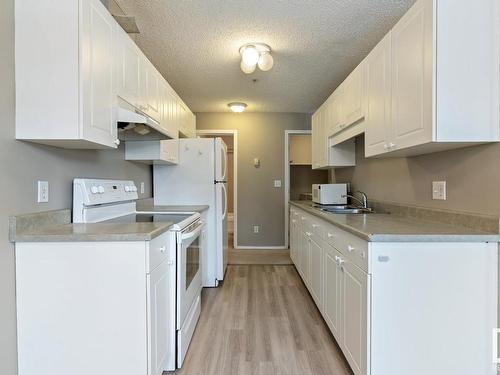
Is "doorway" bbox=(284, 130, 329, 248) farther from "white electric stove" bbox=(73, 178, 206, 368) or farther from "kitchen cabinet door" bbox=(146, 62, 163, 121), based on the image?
"white electric stove" bbox=(73, 178, 206, 368)

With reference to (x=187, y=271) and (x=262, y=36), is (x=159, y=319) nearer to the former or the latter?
(x=187, y=271)

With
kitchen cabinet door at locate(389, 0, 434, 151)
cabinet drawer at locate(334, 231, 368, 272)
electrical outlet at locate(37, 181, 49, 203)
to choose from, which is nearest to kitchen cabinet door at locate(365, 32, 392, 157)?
kitchen cabinet door at locate(389, 0, 434, 151)

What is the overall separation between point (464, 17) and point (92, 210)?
2286 mm

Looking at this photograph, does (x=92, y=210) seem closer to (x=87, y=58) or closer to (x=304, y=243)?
(x=87, y=58)

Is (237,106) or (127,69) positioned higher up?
(237,106)

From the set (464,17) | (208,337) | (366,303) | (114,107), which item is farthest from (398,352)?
(114,107)

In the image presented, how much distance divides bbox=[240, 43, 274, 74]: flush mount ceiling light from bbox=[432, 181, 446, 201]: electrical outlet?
1.71 meters

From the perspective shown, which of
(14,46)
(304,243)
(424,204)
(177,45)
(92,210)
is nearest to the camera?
(14,46)

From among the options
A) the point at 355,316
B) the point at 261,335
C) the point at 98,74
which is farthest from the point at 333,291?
the point at 98,74

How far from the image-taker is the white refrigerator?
10.7 feet

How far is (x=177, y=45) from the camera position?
8.53ft

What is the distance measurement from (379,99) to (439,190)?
0.71 metres

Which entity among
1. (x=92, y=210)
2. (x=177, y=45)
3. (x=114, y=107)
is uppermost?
(x=177, y=45)

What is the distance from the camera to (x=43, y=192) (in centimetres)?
155
